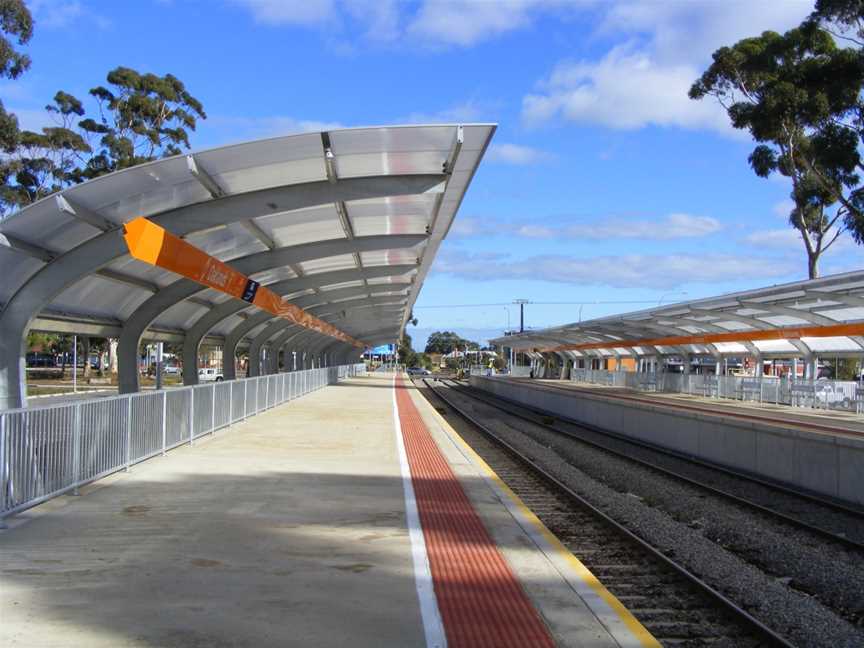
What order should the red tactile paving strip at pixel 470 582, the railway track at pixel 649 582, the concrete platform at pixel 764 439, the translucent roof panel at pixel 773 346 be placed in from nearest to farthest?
1. the red tactile paving strip at pixel 470 582
2. the railway track at pixel 649 582
3. the concrete platform at pixel 764 439
4. the translucent roof panel at pixel 773 346

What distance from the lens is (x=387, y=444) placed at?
1566 cm

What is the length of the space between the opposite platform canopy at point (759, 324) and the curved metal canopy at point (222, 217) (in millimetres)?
11162

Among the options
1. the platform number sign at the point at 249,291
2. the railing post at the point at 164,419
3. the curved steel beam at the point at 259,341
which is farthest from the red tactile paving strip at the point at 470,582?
the curved steel beam at the point at 259,341

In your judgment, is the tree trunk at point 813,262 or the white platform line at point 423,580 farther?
the tree trunk at point 813,262

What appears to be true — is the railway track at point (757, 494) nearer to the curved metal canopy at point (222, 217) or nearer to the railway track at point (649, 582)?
the railway track at point (649, 582)

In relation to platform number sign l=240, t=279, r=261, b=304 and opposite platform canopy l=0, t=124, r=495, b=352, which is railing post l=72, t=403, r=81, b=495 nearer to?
opposite platform canopy l=0, t=124, r=495, b=352

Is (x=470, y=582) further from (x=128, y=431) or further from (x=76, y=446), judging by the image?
(x=128, y=431)

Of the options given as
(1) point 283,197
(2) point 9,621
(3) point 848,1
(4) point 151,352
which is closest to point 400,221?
(1) point 283,197

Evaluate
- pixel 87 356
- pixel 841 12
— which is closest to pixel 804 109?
pixel 841 12

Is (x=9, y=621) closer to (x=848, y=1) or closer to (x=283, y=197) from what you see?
(x=283, y=197)

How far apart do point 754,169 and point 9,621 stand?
39.5 meters

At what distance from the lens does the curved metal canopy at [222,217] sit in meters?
10.8

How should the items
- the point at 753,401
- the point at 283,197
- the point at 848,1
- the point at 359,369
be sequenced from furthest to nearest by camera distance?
the point at 359,369 → the point at 753,401 → the point at 848,1 → the point at 283,197

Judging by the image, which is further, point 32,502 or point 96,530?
point 32,502
